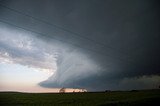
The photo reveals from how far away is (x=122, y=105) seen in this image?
5438 centimetres

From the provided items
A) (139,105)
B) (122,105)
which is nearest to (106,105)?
(122,105)

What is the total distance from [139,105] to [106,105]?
8.33m

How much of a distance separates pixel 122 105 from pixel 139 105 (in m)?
4.33

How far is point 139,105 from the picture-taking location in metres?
54.5

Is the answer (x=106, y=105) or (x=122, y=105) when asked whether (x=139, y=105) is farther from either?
(x=106, y=105)

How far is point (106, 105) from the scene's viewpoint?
55875 millimetres

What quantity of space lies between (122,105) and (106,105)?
4.16 metres
